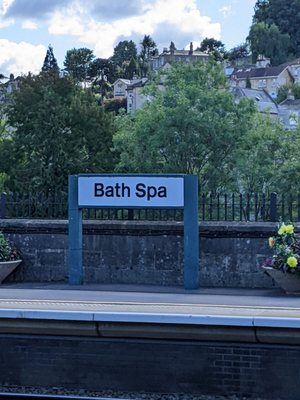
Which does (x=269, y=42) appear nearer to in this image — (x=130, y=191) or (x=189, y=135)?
(x=189, y=135)

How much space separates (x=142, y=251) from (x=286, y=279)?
2.46 metres

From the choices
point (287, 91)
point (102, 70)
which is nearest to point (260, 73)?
point (287, 91)

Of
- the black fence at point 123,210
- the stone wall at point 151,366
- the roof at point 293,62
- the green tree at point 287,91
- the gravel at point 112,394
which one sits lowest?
the gravel at point 112,394

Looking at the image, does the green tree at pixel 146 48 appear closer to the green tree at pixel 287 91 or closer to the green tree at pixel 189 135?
the green tree at pixel 287 91

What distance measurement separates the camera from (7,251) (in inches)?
488

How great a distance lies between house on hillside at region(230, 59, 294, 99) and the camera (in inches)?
5495

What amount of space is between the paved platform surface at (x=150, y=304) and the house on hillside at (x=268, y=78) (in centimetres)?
12861

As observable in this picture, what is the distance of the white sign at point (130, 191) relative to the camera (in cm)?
1159

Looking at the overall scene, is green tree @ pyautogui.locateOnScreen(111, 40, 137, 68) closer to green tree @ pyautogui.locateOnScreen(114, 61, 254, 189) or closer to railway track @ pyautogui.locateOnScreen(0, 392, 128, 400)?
green tree @ pyautogui.locateOnScreen(114, 61, 254, 189)

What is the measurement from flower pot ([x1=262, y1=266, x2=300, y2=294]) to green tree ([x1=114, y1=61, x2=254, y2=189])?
2377 centimetres

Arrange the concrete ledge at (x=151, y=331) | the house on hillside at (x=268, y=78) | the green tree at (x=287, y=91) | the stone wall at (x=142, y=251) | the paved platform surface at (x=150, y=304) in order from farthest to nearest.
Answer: the house on hillside at (x=268, y=78) < the green tree at (x=287, y=91) < the stone wall at (x=142, y=251) < the paved platform surface at (x=150, y=304) < the concrete ledge at (x=151, y=331)

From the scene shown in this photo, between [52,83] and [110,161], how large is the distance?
608 centimetres

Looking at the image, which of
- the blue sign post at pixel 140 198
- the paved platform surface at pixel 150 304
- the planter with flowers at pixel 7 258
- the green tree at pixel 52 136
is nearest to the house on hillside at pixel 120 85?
the green tree at pixel 52 136

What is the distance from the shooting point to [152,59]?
15338 centimetres
